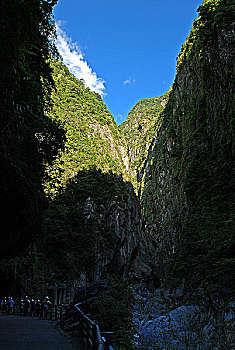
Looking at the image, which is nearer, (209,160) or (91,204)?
(209,160)

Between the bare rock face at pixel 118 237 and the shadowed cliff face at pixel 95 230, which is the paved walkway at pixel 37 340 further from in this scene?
the bare rock face at pixel 118 237

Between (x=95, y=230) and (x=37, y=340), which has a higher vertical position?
(x=95, y=230)

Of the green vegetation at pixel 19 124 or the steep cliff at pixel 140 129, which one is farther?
the steep cliff at pixel 140 129

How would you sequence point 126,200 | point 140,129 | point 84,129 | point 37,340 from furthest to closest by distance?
point 140,129, point 84,129, point 126,200, point 37,340

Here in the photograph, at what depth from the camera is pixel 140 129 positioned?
140875mm

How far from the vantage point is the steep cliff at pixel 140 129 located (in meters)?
123

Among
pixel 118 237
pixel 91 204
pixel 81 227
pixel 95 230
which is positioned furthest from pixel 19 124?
pixel 118 237

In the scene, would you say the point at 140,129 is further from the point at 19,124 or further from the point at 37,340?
the point at 37,340

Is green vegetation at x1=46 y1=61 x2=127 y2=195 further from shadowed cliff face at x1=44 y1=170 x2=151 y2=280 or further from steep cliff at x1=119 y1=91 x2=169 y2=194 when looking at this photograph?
steep cliff at x1=119 y1=91 x2=169 y2=194

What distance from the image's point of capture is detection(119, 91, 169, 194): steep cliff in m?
A: 123

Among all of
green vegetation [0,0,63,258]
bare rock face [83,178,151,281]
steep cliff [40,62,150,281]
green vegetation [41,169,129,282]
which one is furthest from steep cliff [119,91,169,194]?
green vegetation [0,0,63,258]

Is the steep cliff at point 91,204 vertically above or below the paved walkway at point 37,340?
above

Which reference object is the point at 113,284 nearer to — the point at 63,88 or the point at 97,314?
the point at 97,314

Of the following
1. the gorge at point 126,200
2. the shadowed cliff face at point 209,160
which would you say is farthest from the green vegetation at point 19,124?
the shadowed cliff face at point 209,160
